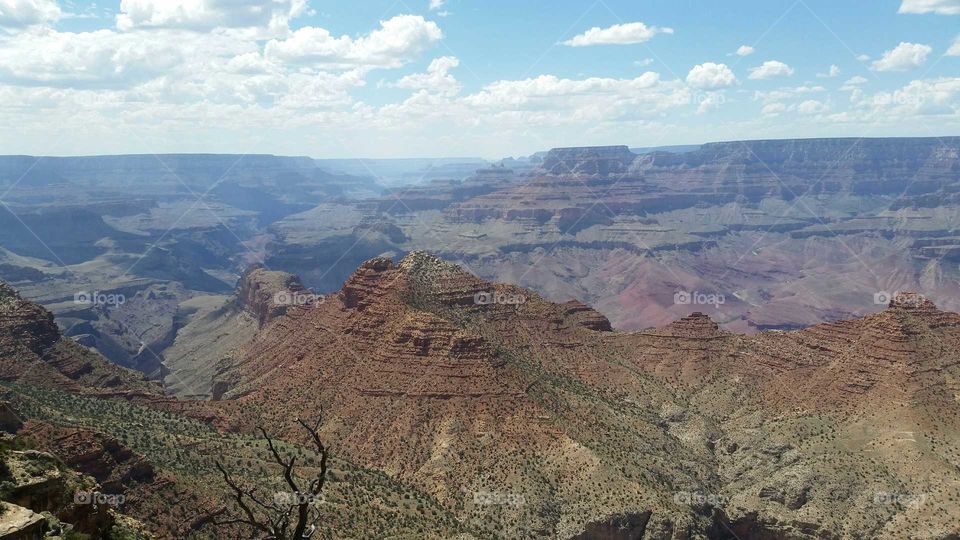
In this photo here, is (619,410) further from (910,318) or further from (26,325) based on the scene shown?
(26,325)

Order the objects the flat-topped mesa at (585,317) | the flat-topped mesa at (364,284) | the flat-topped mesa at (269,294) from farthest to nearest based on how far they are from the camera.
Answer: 1. the flat-topped mesa at (269,294)
2. the flat-topped mesa at (585,317)
3. the flat-topped mesa at (364,284)

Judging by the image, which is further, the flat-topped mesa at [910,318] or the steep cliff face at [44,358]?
the flat-topped mesa at [910,318]

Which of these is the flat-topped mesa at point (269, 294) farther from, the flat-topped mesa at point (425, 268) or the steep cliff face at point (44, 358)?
the steep cliff face at point (44, 358)

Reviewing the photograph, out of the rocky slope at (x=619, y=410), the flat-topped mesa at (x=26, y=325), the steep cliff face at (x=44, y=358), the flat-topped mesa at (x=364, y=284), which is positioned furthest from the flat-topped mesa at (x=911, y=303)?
the flat-topped mesa at (x=26, y=325)

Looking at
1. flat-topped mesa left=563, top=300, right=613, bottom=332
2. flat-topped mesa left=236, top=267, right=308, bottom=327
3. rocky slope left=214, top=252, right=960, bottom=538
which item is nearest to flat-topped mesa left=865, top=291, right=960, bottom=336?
rocky slope left=214, top=252, right=960, bottom=538

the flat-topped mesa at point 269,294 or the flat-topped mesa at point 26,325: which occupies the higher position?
the flat-topped mesa at point 26,325

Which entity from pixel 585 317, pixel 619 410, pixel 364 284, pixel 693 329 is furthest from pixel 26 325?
pixel 693 329

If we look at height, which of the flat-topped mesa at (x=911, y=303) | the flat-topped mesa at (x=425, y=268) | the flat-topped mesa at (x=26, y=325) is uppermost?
the flat-topped mesa at (x=425, y=268)

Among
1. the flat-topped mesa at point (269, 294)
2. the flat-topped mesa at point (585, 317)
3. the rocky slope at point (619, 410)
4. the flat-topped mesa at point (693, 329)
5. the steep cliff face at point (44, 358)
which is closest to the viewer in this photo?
the rocky slope at point (619, 410)
